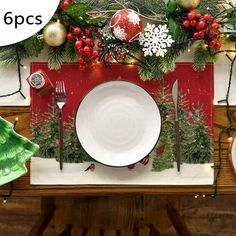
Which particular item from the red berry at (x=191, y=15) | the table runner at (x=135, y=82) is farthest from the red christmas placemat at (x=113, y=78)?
the red berry at (x=191, y=15)

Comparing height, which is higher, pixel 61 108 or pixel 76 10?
pixel 76 10

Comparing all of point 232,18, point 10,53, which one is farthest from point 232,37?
point 10,53

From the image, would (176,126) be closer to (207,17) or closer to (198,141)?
(198,141)

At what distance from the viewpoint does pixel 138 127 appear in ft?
3.52

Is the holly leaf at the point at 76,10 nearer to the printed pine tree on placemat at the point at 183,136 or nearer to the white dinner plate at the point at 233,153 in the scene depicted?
the printed pine tree on placemat at the point at 183,136

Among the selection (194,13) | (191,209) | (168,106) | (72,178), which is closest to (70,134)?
(72,178)

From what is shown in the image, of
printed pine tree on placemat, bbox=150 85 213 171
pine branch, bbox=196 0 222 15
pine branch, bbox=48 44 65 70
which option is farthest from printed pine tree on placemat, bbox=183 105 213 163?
pine branch, bbox=48 44 65 70

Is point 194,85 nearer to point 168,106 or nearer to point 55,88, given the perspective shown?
point 168,106

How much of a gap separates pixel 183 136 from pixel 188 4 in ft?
0.96

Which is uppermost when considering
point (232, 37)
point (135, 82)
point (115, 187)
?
point (232, 37)

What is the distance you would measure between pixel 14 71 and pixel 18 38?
0.08 metres

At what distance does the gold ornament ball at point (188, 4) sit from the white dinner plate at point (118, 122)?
8.0 inches

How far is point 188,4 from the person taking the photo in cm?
104

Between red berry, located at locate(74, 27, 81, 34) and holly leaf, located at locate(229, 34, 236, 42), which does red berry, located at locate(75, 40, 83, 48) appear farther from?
holly leaf, located at locate(229, 34, 236, 42)
